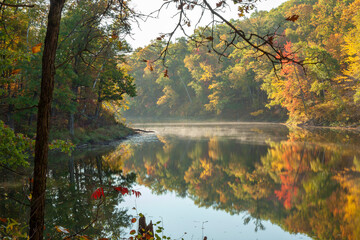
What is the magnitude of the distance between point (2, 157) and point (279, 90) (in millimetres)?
37543

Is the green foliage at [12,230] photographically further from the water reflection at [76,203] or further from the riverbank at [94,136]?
the riverbank at [94,136]

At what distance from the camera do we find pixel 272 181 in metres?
10.7

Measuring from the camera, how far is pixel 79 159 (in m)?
15.4

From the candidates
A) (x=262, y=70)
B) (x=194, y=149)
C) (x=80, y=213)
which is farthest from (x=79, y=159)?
(x=262, y=70)

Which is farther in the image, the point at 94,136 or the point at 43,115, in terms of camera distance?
the point at 94,136

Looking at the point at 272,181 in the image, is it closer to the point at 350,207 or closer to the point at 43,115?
the point at 350,207

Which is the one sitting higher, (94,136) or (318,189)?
(94,136)

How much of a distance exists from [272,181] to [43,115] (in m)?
9.50

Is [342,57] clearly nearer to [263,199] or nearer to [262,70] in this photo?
[262,70]

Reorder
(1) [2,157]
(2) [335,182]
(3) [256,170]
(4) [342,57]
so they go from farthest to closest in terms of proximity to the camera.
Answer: (4) [342,57] → (3) [256,170] → (2) [335,182] → (1) [2,157]

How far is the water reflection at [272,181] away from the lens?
6.98m

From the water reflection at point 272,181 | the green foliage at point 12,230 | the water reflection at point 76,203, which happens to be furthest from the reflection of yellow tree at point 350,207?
the green foliage at point 12,230

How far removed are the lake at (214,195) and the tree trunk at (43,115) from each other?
387 mm

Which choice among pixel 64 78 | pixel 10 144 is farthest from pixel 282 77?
pixel 10 144
